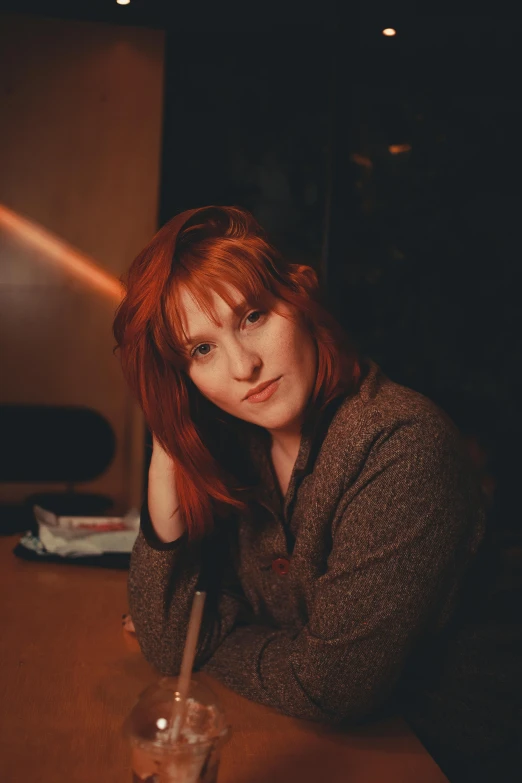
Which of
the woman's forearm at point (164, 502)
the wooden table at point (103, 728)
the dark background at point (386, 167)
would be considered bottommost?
the wooden table at point (103, 728)

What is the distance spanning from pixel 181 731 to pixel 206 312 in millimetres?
604

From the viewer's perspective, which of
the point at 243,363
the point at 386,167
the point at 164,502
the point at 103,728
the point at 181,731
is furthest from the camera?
the point at 386,167

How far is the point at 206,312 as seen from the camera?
1.06 meters

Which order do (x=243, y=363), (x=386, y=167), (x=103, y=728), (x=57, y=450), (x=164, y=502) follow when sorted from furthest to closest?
(x=386, y=167), (x=57, y=450), (x=164, y=502), (x=243, y=363), (x=103, y=728)

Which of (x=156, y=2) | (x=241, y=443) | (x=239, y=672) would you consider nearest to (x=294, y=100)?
(x=156, y=2)

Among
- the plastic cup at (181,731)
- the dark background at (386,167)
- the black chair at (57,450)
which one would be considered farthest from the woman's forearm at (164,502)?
the dark background at (386,167)

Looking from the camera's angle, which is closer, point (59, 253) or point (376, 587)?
point (376, 587)

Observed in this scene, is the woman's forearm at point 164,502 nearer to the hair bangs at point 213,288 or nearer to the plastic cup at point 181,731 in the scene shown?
the hair bangs at point 213,288

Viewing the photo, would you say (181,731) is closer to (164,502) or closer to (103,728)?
(103,728)

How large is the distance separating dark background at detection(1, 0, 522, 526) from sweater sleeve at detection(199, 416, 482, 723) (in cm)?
174

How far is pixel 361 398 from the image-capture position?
113 cm

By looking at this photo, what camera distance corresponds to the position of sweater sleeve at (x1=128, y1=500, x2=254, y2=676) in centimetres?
109

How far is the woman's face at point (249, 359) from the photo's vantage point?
3.51 ft

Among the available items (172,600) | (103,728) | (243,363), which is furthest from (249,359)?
(103,728)
